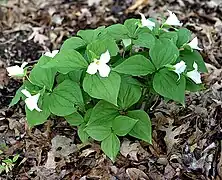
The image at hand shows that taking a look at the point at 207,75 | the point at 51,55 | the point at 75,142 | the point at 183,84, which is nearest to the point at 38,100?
the point at 51,55

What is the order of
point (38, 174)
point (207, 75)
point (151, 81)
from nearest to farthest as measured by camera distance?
point (151, 81)
point (38, 174)
point (207, 75)

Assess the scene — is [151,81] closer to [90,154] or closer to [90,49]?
[90,49]

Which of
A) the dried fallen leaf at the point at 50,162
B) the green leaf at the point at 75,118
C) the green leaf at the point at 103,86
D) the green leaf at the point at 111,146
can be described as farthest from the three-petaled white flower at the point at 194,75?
the dried fallen leaf at the point at 50,162

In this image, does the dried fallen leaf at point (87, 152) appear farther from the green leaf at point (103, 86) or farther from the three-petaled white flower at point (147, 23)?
the three-petaled white flower at point (147, 23)

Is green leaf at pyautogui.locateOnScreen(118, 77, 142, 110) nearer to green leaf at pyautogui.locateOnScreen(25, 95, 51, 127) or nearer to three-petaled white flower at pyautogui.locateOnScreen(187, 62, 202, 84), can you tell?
three-petaled white flower at pyautogui.locateOnScreen(187, 62, 202, 84)

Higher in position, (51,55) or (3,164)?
(51,55)

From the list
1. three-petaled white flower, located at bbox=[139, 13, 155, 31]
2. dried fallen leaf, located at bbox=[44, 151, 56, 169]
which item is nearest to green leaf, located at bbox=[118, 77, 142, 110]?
three-petaled white flower, located at bbox=[139, 13, 155, 31]
